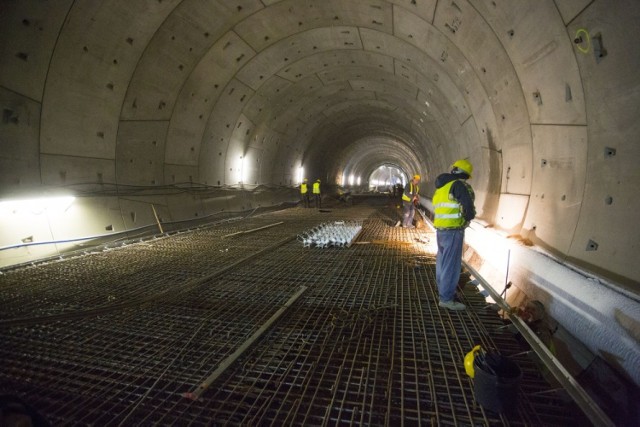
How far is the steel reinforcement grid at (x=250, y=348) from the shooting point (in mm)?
2205

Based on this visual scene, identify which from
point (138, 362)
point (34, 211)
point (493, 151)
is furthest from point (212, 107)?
point (138, 362)

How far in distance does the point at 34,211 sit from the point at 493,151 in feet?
31.8

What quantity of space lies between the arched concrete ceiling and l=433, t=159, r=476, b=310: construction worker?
1.52m

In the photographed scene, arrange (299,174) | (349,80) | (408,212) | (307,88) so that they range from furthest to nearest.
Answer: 1. (299,174)
2. (307,88)
3. (349,80)
4. (408,212)

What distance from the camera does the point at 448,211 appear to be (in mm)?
3893

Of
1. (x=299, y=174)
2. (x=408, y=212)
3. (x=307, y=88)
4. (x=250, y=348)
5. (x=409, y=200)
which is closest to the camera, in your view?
(x=250, y=348)

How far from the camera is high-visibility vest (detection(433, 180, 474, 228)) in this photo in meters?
3.86

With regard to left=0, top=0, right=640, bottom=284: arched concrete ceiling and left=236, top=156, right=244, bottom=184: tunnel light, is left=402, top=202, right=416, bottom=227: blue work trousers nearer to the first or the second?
left=0, top=0, right=640, bottom=284: arched concrete ceiling

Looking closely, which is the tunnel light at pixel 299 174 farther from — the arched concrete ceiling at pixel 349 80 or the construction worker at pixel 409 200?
the construction worker at pixel 409 200

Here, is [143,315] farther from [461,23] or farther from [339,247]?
[461,23]

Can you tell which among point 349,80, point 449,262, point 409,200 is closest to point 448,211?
point 449,262

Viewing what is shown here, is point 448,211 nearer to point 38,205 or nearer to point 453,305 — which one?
point 453,305

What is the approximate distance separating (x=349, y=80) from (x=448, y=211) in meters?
10.8

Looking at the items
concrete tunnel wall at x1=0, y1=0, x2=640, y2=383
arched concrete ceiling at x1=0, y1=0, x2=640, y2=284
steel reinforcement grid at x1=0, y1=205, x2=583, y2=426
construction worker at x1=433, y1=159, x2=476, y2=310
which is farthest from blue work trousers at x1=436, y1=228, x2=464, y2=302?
arched concrete ceiling at x1=0, y1=0, x2=640, y2=284
